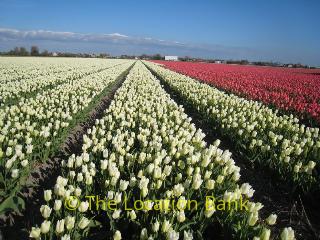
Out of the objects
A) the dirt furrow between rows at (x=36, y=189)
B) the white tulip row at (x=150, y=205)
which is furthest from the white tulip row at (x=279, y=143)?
the dirt furrow between rows at (x=36, y=189)

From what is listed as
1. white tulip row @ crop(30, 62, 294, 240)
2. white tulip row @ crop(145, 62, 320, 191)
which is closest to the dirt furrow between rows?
white tulip row @ crop(30, 62, 294, 240)

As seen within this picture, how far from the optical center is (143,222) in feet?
11.4

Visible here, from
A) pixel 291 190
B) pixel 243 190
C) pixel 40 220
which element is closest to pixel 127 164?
pixel 40 220

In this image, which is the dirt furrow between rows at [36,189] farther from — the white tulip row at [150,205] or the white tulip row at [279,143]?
the white tulip row at [279,143]

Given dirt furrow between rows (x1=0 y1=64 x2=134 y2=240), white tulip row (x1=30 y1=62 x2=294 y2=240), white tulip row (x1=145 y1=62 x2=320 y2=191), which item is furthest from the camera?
white tulip row (x1=145 y1=62 x2=320 y2=191)

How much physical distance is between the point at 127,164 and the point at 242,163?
10.2 ft

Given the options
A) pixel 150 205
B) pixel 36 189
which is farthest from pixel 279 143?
pixel 36 189

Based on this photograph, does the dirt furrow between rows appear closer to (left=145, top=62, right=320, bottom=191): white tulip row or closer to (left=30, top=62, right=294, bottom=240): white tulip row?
(left=30, top=62, right=294, bottom=240): white tulip row

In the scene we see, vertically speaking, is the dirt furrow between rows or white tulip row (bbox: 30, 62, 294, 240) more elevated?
white tulip row (bbox: 30, 62, 294, 240)

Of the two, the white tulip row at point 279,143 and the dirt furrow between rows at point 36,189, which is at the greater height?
the white tulip row at point 279,143

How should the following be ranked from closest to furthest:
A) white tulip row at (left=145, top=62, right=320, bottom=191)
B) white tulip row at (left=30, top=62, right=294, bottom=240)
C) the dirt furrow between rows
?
white tulip row at (left=30, top=62, right=294, bottom=240)
the dirt furrow between rows
white tulip row at (left=145, top=62, right=320, bottom=191)

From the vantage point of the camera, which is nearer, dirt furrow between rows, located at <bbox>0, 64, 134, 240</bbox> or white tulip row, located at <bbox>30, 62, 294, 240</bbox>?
white tulip row, located at <bbox>30, 62, 294, 240</bbox>

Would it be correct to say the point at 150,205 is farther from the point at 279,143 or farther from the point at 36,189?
the point at 279,143

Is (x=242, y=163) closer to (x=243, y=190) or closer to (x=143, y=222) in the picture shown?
(x=243, y=190)
